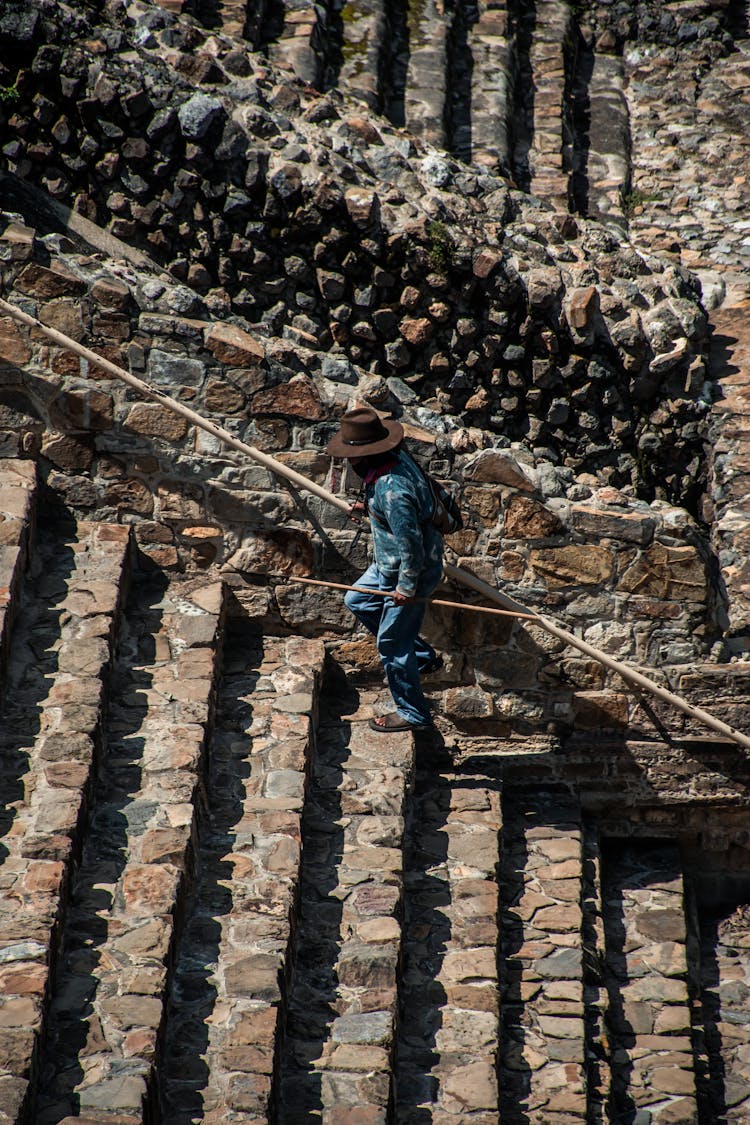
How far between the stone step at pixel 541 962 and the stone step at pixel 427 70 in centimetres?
476

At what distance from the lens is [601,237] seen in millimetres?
6855

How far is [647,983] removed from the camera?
593 centimetres

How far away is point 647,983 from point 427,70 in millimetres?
6387

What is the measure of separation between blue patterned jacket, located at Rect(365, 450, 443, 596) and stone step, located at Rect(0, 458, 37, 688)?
1.54 metres

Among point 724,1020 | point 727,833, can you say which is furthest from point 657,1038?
point 727,833

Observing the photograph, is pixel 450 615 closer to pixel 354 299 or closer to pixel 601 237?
pixel 354 299

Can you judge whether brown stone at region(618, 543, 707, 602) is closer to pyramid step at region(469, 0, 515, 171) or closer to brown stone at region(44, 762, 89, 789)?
brown stone at region(44, 762, 89, 789)

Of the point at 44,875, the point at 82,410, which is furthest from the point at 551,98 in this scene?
the point at 44,875

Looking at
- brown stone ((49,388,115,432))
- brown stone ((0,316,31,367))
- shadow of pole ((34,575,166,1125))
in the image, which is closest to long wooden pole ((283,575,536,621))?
shadow of pole ((34,575,166,1125))

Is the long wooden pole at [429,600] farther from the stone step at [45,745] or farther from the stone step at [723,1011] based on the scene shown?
the stone step at [723,1011]

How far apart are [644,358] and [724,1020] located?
135 inches

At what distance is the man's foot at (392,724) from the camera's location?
5.74m

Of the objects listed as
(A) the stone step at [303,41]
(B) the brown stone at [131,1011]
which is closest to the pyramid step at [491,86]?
(A) the stone step at [303,41]

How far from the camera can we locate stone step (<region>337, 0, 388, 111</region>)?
8.36 meters
